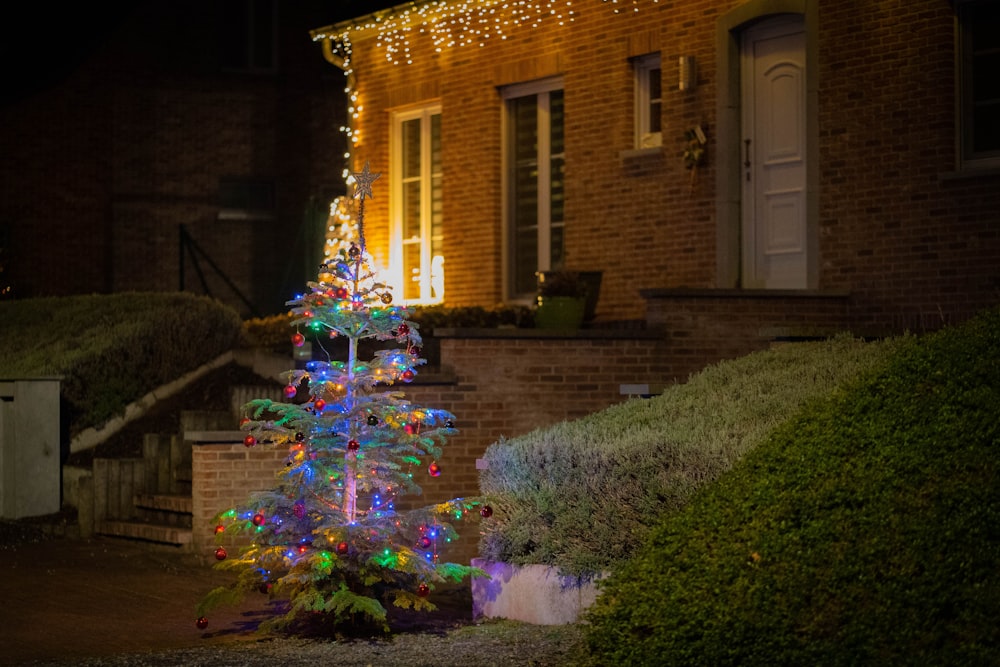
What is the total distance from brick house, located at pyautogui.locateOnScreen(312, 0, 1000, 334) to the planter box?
3.45 meters

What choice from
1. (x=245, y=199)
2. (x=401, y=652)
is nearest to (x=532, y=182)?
(x=401, y=652)

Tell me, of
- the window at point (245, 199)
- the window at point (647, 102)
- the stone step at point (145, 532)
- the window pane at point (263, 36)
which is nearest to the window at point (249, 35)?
the window pane at point (263, 36)

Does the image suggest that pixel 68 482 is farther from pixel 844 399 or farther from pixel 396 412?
pixel 844 399

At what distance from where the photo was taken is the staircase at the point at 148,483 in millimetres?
12523

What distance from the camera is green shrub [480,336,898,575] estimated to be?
8.20m

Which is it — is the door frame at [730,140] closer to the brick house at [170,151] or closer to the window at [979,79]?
the window at [979,79]

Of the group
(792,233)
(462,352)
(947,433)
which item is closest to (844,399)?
(947,433)

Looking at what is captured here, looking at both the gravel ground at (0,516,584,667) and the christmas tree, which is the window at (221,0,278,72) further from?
the christmas tree

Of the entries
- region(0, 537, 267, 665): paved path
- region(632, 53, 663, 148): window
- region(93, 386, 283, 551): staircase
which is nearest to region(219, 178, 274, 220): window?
region(632, 53, 663, 148): window

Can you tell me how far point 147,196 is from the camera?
24109 mm

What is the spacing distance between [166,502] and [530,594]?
15.2 ft

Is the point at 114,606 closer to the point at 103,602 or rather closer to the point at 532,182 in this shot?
the point at 103,602

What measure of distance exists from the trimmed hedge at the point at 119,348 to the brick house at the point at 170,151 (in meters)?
6.92

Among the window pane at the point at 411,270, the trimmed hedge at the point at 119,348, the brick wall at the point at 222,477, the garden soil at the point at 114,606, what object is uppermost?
the window pane at the point at 411,270
